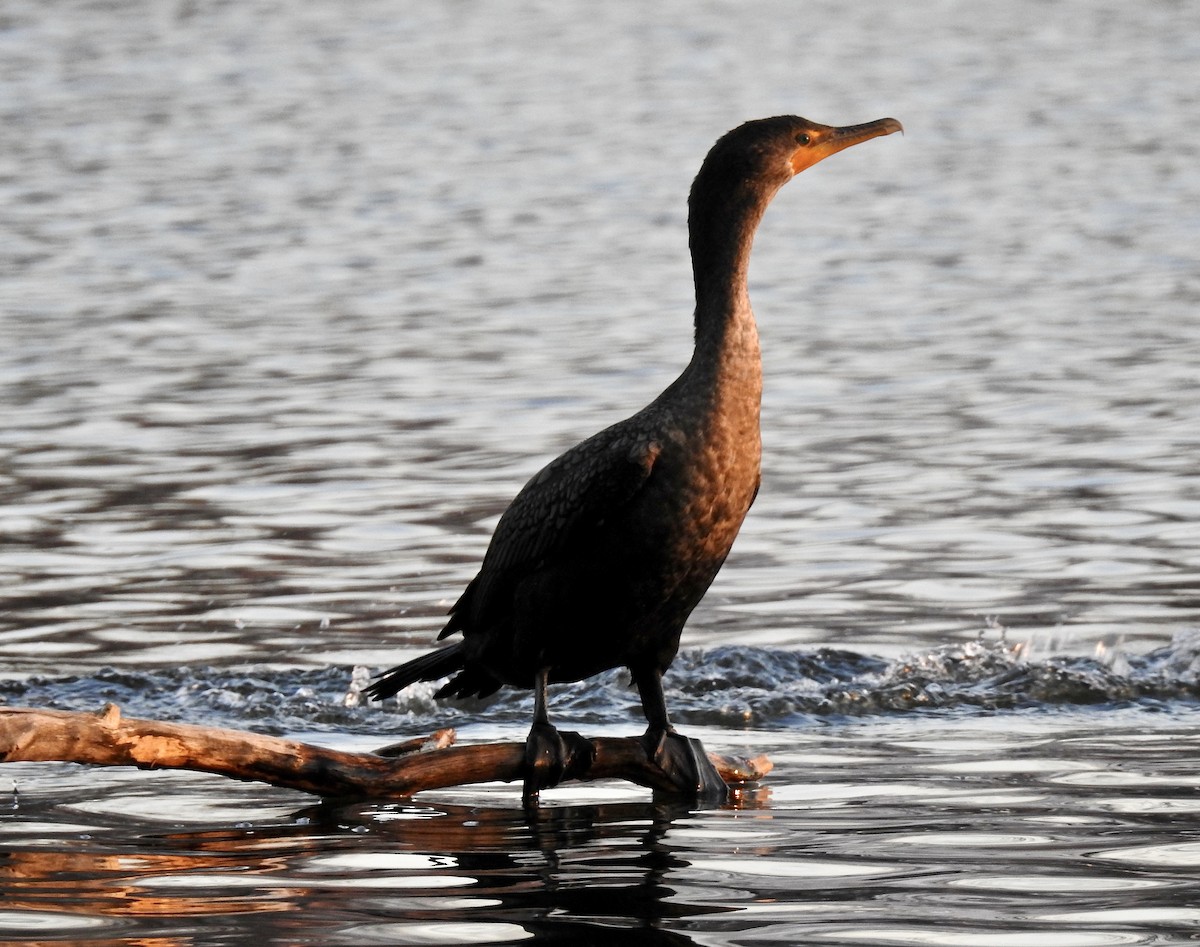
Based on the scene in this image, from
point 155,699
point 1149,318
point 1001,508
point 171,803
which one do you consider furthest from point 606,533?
point 1149,318

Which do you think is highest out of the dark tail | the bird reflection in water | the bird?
the bird

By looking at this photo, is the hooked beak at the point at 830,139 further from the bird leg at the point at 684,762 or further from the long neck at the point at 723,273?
the bird leg at the point at 684,762

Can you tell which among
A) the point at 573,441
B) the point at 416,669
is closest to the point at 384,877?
the point at 416,669

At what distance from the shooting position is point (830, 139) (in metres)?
6.59

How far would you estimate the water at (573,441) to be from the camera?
5.38 metres

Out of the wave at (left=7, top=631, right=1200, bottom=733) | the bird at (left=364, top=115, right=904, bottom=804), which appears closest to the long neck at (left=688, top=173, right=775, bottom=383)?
the bird at (left=364, top=115, right=904, bottom=804)

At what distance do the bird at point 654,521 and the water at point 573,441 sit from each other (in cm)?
35

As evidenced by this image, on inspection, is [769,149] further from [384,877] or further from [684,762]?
[384,877]

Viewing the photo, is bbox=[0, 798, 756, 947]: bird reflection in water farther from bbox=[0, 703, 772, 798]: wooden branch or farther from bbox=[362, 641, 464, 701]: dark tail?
bbox=[362, 641, 464, 701]: dark tail

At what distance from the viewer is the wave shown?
308 inches

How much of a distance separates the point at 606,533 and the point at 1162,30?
122 ft

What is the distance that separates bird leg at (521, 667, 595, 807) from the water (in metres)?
0.12

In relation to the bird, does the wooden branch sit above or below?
below

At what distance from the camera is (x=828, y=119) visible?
27.3 metres
